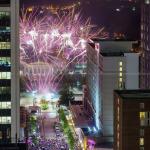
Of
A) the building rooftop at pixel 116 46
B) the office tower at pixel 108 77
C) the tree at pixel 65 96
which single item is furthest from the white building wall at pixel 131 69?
the tree at pixel 65 96

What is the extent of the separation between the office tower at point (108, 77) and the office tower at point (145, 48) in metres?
0.20

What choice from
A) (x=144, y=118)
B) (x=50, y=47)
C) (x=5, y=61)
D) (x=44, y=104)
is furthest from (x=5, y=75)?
(x=50, y=47)

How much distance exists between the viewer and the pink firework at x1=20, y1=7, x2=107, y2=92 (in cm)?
1930

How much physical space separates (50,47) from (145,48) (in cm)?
403

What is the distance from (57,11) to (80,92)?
2.94m

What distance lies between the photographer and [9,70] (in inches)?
364

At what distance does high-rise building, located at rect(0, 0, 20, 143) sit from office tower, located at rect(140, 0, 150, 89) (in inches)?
281

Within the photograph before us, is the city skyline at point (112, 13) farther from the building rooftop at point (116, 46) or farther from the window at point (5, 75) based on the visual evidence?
the window at point (5, 75)

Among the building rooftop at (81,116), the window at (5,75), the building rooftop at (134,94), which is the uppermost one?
the window at (5,75)

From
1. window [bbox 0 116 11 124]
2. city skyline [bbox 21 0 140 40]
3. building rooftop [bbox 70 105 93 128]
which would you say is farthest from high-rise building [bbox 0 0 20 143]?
city skyline [bbox 21 0 140 40]

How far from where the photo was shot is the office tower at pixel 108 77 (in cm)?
1508

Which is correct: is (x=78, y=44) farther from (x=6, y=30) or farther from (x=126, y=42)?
(x=6, y=30)

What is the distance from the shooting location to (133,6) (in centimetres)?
2080

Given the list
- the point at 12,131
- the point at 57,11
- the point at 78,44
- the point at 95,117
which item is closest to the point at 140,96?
the point at 12,131
